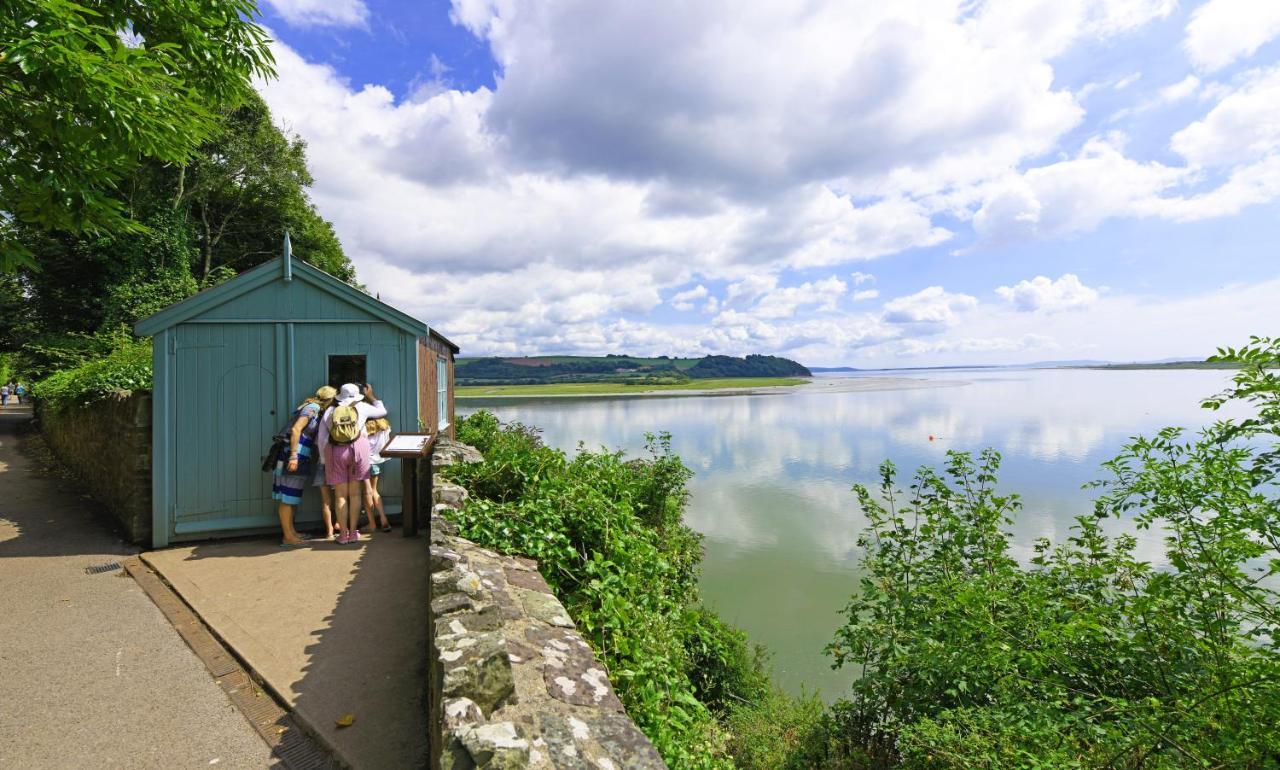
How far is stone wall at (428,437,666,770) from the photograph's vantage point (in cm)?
220

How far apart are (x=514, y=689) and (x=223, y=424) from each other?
6.28 metres

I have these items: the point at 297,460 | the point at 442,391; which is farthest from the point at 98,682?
the point at 442,391

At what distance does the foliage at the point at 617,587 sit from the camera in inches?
163

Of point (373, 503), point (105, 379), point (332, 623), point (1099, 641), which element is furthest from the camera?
point (105, 379)

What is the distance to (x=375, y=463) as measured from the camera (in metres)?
6.72

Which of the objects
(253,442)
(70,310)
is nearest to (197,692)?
(253,442)

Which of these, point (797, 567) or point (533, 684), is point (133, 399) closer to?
point (533, 684)

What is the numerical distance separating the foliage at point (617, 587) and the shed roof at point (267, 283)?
7.91 feet

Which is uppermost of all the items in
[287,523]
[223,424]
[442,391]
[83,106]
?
[83,106]

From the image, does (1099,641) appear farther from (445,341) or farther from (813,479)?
(813,479)

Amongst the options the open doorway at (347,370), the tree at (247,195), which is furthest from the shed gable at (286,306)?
the tree at (247,195)

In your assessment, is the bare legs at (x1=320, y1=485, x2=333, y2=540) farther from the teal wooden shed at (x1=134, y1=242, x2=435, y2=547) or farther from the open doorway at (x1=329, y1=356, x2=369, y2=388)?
the open doorway at (x1=329, y1=356, x2=369, y2=388)

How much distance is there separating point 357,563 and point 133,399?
3.84m

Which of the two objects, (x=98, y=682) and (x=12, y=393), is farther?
(x=12, y=393)
